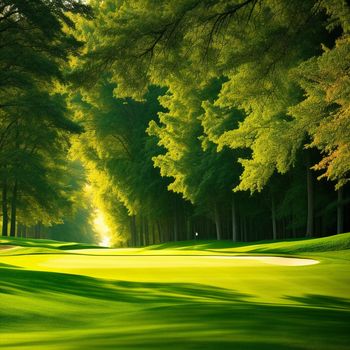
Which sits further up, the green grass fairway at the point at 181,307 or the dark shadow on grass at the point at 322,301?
the green grass fairway at the point at 181,307

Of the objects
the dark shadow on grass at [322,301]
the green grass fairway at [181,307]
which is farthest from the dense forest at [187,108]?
the dark shadow on grass at [322,301]

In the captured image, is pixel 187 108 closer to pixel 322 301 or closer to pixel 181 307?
pixel 322 301

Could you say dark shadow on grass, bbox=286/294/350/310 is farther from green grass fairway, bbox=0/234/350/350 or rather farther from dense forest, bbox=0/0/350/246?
dense forest, bbox=0/0/350/246

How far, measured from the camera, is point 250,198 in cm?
4694

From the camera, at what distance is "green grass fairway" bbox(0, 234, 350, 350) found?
24.0ft

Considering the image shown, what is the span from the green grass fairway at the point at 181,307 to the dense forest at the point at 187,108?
4.65 metres

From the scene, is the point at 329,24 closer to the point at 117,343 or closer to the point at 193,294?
the point at 193,294

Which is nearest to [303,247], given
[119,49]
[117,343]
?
[119,49]

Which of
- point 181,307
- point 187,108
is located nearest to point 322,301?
point 181,307

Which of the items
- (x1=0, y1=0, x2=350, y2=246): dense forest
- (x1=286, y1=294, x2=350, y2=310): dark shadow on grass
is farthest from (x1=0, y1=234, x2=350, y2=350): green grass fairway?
(x1=0, y1=0, x2=350, y2=246): dense forest

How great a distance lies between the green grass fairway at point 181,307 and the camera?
731 cm

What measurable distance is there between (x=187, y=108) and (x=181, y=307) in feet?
119

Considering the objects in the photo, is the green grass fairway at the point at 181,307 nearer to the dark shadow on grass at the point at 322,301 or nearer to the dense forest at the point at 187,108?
the dark shadow on grass at the point at 322,301

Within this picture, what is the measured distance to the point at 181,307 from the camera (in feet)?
36.6
